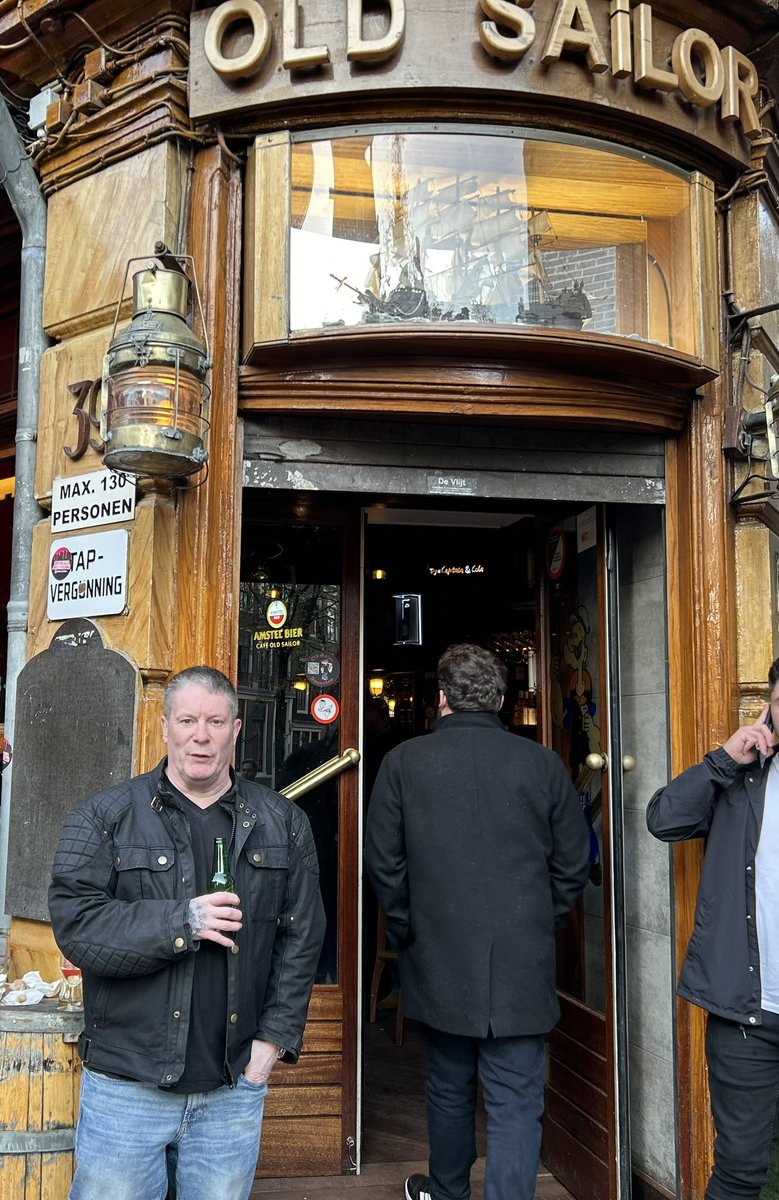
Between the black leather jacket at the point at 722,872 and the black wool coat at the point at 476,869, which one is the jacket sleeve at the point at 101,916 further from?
the black leather jacket at the point at 722,872

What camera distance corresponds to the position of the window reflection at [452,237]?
3.63 meters

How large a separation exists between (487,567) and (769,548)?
3255 millimetres

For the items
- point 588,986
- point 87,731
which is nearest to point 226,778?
point 87,731

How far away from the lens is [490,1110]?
3375 millimetres

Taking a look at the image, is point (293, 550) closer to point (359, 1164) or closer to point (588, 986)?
point (588, 986)

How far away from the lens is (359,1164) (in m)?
4.25

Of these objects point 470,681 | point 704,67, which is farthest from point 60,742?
point 704,67

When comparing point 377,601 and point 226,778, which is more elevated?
point 377,601

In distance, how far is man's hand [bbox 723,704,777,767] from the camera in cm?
325

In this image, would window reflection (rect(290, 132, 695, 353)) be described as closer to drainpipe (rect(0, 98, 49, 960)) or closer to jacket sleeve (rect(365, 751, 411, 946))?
drainpipe (rect(0, 98, 49, 960))

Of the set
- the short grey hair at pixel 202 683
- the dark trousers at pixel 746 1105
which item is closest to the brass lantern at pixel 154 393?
the short grey hair at pixel 202 683

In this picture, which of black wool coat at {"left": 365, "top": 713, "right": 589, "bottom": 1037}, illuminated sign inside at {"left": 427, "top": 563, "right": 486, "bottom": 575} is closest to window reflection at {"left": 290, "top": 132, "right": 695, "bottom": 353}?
black wool coat at {"left": 365, "top": 713, "right": 589, "bottom": 1037}

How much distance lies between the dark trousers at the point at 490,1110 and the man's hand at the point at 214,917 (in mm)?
1292

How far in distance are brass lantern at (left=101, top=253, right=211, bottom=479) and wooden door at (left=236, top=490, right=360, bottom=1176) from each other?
45.3 inches
